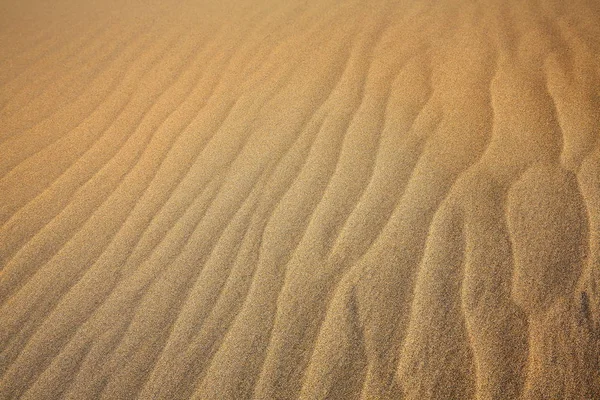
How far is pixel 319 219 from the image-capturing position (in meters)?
1.45

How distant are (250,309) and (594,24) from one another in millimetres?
2399

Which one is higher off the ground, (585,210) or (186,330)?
(585,210)

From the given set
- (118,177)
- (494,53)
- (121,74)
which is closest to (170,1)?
(121,74)

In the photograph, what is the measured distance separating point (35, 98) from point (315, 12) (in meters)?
1.86

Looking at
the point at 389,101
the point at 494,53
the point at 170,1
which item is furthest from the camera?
the point at 170,1

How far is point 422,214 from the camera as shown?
140 cm

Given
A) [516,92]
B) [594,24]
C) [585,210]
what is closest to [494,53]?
[516,92]

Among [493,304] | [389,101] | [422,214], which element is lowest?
[493,304]

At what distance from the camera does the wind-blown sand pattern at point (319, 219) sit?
3.63 ft

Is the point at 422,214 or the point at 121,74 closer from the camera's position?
the point at 422,214

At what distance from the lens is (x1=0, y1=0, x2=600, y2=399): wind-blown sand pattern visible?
1105 millimetres

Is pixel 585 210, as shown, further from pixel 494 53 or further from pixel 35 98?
pixel 35 98

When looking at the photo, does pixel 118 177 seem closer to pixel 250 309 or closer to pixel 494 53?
pixel 250 309

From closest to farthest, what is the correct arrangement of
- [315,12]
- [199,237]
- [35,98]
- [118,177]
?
1. [199,237]
2. [118,177]
3. [35,98]
4. [315,12]
